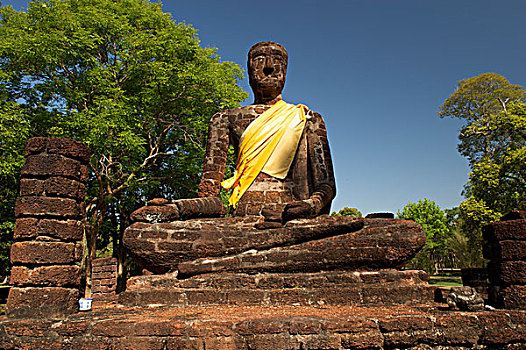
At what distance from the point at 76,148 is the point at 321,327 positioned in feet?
11.4

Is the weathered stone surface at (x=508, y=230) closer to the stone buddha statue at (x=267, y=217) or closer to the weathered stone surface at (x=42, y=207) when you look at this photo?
the stone buddha statue at (x=267, y=217)

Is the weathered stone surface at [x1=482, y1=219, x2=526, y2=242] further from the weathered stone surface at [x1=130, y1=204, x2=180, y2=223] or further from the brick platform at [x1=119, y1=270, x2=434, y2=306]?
the weathered stone surface at [x1=130, y1=204, x2=180, y2=223]

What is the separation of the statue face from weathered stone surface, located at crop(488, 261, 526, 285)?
4.48 meters

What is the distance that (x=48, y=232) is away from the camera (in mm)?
4578

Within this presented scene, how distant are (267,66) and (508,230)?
455 centimetres

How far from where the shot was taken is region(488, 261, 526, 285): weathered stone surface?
14.2ft

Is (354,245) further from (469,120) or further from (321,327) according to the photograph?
(469,120)

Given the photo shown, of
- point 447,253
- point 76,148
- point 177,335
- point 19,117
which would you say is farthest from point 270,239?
point 447,253

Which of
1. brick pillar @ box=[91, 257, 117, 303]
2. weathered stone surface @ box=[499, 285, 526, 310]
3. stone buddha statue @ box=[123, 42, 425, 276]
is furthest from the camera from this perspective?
brick pillar @ box=[91, 257, 117, 303]

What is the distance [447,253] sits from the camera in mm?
41562

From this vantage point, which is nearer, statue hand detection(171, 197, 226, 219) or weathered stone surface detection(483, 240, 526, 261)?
weathered stone surface detection(483, 240, 526, 261)

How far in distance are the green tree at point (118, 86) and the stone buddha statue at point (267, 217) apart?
8394mm

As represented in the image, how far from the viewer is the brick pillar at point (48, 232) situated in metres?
4.39

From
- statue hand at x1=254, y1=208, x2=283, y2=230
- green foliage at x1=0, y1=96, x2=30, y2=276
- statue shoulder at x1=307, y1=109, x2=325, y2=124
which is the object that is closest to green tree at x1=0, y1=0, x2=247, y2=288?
green foliage at x1=0, y1=96, x2=30, y2=276
